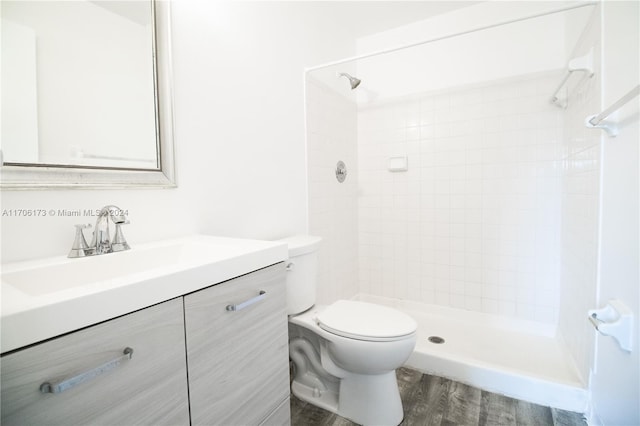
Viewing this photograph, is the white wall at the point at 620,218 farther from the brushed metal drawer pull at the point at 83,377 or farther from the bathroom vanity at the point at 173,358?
the brushed metal drawer pull at the point at 83,377

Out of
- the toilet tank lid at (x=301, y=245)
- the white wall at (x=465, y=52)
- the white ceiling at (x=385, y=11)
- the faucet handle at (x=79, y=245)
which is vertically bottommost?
the toilet tank lid at (x=301, y=245)

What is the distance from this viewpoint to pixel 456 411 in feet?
4.63

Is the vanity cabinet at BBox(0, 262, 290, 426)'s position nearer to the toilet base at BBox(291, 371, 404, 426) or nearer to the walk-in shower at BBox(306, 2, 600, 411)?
the toilet base at BBox(291, 371, 404, 426)

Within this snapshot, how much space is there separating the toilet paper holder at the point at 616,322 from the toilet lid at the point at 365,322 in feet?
2.11

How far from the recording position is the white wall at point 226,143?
0.91 m

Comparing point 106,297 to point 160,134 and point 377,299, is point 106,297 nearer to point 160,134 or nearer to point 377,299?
point 160,134

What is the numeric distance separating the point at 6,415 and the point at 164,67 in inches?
43.6

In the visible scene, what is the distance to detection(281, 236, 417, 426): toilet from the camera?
126 cm

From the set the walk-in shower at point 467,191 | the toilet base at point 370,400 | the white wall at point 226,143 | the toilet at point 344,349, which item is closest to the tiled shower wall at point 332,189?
the walk-in shower at point 467,191

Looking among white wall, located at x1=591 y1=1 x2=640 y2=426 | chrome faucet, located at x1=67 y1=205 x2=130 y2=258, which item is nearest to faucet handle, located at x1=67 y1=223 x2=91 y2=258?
chrome faucet, located at x1=67 y1=205 x2=130 y2=258

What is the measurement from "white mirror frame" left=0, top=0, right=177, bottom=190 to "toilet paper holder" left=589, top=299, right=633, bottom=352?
5.38 feet

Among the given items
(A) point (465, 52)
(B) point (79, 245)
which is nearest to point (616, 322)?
(B) point (79, 245)

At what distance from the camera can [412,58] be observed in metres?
2.41

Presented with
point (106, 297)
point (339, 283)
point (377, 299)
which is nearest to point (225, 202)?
point (106, 297)
